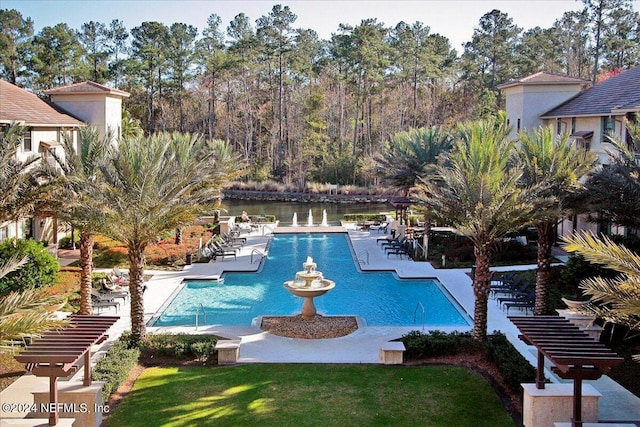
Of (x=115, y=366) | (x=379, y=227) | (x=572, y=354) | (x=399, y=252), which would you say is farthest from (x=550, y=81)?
(x=115, y=366)

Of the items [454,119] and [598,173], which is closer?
[598,173]

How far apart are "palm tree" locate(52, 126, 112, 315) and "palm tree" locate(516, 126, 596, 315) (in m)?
12.1

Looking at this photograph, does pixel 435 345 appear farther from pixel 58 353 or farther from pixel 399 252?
pixel 399 252

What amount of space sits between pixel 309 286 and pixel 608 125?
16.4 metres

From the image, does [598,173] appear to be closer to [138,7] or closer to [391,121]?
[138,7]

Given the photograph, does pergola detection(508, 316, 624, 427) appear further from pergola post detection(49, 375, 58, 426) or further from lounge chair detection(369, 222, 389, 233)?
lounge chair detection(369, 222, 389, 233)

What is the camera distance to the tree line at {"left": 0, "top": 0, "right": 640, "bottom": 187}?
6544cm

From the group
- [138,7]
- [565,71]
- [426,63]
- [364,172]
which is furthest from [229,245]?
[565,71]

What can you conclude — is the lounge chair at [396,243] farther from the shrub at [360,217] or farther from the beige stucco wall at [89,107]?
the beige stucco wall at [89,107]

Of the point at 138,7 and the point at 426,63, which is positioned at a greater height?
the point at 426,63

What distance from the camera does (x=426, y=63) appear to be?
222 feet

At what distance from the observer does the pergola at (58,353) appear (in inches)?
447

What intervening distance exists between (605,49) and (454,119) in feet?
54.7

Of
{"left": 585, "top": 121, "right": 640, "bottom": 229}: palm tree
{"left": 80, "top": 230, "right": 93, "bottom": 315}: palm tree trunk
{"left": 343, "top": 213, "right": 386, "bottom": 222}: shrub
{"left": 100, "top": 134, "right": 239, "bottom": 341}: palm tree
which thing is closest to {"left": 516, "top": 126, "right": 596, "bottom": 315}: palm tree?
{"left": 585, "top": 121, "right": 640, "bottom": 229}: palm tree
